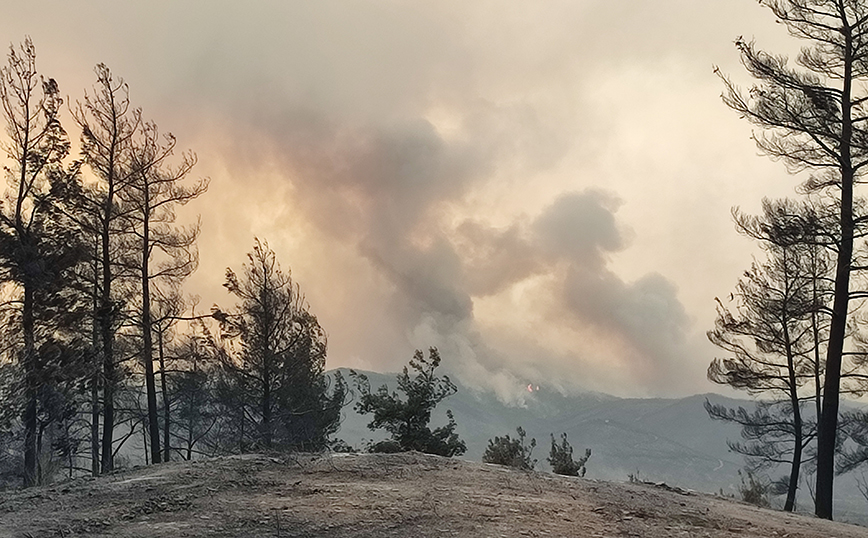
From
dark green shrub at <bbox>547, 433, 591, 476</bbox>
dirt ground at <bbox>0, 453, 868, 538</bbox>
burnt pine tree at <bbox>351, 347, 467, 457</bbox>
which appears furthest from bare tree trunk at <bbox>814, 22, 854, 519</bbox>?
burnt pine tree at <bbox>351, 347, 467, 457</bbox>

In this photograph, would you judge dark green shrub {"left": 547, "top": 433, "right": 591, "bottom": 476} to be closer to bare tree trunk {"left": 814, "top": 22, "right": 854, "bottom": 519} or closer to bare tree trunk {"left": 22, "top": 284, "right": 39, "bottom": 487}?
bare tree trunk {"left": 814, "top": 22, "right": 854, "bottom": 519}

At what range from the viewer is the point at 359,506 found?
7832 mm

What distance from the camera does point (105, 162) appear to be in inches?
769

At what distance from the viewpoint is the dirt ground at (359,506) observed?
7.05 meters

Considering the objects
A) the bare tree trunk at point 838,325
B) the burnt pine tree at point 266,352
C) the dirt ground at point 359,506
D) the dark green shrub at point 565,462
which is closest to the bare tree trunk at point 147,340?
the burnt pine tree at point 266,352

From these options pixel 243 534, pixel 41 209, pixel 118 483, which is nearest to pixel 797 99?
pixel 243 534

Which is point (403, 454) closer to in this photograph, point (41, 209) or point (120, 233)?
point (120, 233)

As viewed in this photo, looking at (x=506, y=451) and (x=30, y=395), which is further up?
(x=30, y=395)

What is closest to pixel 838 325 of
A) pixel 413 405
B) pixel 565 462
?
pixel 565 462

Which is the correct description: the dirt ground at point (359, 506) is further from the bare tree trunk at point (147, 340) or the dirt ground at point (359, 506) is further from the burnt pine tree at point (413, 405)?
the burnt pine tree at point (413, 405)

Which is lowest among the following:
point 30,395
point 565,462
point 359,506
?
point 565,462

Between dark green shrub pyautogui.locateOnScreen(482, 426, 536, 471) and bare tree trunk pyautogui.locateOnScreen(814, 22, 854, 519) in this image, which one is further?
dark green shrub pyautogui.locateOnScreen(482, 426, 536, 471)

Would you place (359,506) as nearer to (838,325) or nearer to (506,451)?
(838,325)

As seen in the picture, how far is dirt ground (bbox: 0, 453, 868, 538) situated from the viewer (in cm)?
705
